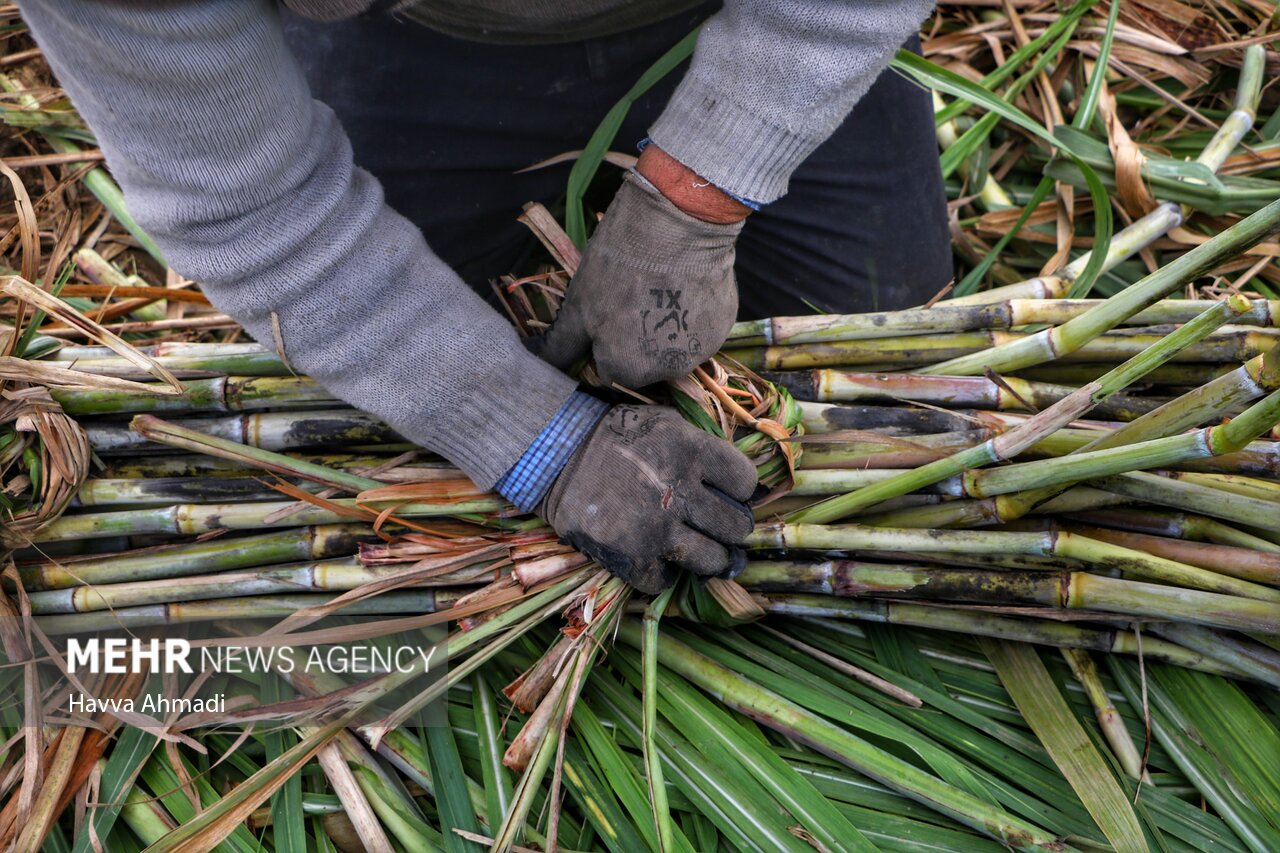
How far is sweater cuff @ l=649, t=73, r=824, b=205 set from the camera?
3.80ft

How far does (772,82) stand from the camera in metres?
1.12

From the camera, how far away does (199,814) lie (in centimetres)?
120

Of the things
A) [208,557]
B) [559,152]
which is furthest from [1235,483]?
[208,557]

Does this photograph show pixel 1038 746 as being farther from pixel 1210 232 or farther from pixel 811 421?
pixel 1210 232

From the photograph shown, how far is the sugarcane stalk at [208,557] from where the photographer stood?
4.46 ft

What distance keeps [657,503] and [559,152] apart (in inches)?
30.5

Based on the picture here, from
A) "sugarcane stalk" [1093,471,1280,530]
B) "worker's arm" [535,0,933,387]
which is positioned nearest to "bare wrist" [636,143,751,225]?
"worker's arm" [535,0,933,387]

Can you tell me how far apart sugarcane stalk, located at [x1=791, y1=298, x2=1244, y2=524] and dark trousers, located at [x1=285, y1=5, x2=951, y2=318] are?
505mm

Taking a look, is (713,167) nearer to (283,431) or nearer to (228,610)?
(283,431)

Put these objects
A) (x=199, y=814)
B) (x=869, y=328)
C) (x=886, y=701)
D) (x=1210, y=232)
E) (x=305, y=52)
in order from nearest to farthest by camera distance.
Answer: (x=199, y=814) → (x=886, y=701) → (x=869, y=328) → (x=305, y=52) → (x=1210, y=232)

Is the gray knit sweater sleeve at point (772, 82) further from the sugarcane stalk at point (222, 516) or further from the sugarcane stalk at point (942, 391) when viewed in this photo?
the sugarcane stalk at point (222, 516)

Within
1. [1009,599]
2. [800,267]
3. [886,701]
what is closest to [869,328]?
[800,267]

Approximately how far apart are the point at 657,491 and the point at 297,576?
549 mm

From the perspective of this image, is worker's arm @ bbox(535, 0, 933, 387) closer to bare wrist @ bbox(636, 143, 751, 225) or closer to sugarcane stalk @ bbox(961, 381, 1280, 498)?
bare wrist @ bbox(636, 143, 751, 225)
